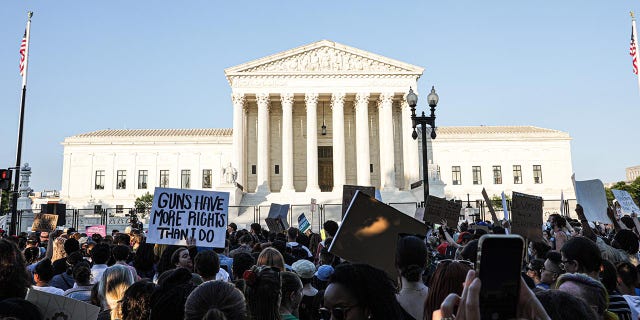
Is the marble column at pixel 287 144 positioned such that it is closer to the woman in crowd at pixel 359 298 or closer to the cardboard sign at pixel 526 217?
the cardboard sign at pixel 526 217

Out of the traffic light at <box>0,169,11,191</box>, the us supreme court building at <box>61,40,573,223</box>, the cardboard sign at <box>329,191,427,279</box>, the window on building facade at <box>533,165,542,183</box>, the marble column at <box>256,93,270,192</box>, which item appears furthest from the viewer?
the window on building facade at <box>533,165,542,183</box>

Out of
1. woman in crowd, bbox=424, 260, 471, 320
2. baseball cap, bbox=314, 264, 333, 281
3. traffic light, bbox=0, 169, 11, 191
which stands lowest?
baseball cap, bbox=314, 264, 333, 281

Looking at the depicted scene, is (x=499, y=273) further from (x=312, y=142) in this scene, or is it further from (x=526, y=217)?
(x=312, y=142)

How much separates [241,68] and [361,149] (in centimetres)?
1400

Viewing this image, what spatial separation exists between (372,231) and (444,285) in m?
1.73

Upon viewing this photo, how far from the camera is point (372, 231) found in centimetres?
502

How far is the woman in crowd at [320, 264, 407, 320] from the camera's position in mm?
3012

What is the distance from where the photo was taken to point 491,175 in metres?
65.5

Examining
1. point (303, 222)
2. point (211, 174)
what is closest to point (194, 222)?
point (303, 222)

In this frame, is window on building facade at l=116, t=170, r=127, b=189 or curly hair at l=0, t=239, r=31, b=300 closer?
curly hair at l=0, t=239, r=31, b=300

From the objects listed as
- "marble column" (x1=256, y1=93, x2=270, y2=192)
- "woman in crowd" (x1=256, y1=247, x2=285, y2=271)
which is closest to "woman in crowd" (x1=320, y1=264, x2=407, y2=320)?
"woman in crowd" (x1=256, y1=247, x2=285, y2=271)

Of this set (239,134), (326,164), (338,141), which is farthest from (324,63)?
(326,164)

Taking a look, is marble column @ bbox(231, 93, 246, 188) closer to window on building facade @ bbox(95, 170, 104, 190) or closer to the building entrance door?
the building entrance door

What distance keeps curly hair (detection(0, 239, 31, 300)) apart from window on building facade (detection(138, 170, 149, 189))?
204ft
